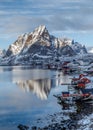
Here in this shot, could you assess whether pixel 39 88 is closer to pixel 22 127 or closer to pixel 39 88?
pixel 39 88

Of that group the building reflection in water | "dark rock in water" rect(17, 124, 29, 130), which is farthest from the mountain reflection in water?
"dark rock in water" rect(17, 124, 29, 130)

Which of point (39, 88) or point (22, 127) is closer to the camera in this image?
point (22, 127)

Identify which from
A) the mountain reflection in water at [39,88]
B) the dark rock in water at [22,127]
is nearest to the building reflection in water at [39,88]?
the mountain reflection in water at [39,88]

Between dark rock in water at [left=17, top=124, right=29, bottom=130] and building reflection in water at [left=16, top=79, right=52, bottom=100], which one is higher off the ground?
building reflection in water at [left=16, top=79, right=52, bottom=100]

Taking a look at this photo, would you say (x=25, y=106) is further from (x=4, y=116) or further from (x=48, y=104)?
(x=4, y=116)

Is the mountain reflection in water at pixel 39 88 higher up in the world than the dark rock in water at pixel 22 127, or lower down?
higher up

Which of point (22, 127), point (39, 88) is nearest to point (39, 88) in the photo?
point (39, 88)

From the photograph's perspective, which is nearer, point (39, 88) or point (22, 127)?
point (22, 127)

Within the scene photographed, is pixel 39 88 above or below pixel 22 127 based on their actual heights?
above

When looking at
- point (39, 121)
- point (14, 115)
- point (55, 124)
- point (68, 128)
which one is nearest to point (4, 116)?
point (14, 115)

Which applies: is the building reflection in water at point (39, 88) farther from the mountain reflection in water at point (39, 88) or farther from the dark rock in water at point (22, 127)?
the dark rock in water at point (22, 127)

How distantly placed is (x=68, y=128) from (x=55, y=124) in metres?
3.97

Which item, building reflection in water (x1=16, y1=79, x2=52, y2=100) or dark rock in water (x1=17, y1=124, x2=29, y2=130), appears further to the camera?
building reflection in water (x1=16, y1=79, x2=52, y2=100)

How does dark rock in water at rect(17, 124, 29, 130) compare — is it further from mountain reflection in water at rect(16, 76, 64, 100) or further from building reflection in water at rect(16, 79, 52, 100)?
building reflection in water at rect(16, 79, 52, 100)
